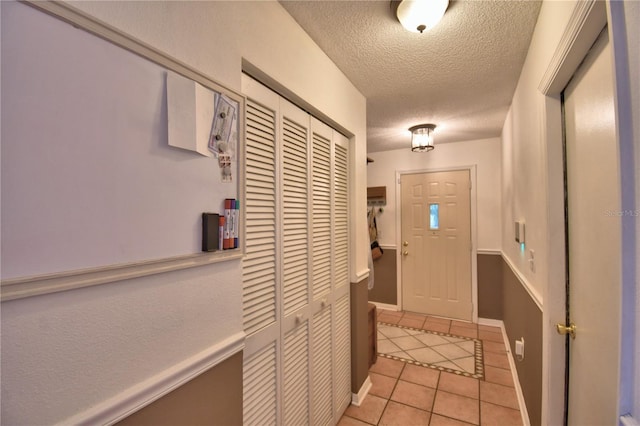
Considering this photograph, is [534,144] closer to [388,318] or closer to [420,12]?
[420,12]

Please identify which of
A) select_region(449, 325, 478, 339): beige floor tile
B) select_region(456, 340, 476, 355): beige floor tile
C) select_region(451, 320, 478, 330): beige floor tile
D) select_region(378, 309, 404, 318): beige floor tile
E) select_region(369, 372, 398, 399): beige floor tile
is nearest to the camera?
select_region(369, 372, 398, 399): beige floor tile

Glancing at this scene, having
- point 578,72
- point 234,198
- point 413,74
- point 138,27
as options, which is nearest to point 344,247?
point 234,198

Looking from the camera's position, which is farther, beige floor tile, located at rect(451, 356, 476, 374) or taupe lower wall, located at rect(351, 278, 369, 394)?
beige floor tile, located at rect(451, 356, 476, 374)

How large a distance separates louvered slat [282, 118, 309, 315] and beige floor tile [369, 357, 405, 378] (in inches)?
58.9

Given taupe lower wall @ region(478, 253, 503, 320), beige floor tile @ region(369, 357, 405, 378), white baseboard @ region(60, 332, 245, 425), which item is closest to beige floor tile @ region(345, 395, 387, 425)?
beige floor tile @ region(369, 357, 405, 378)

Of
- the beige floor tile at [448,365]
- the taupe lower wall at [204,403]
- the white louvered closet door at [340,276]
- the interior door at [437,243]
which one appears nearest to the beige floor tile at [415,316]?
the interior door at [437,243]

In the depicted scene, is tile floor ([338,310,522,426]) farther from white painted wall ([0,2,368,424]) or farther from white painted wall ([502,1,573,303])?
white painted wall ([0,2,368,424])

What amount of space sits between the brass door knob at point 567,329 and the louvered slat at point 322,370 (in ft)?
3.85

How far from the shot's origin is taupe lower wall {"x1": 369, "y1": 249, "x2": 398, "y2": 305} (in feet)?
13.6

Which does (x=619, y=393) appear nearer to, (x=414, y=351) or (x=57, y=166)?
(x=57, y=166)

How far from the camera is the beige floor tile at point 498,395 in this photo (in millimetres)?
2129

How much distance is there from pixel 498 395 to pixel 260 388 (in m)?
2.06

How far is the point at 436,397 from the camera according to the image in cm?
220

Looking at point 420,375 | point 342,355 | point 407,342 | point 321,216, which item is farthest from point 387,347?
point 321,216
